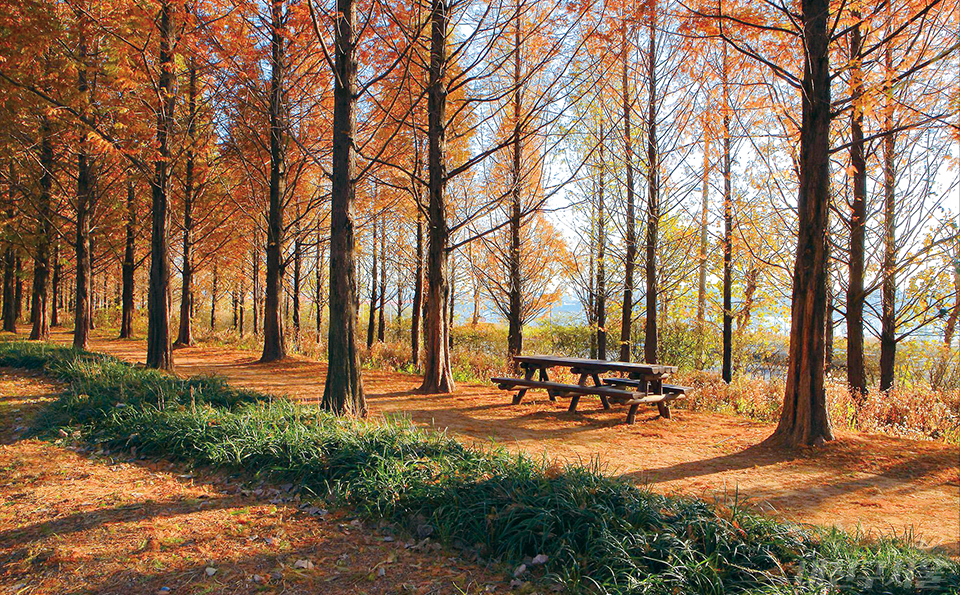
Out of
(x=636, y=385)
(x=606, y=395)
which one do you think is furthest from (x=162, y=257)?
(x=636, y=385)

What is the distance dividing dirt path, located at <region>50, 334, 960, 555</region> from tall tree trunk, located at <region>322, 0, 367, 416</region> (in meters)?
1.23

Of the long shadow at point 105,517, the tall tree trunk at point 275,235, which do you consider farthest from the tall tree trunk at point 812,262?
the tall tree trunk at point 275,235

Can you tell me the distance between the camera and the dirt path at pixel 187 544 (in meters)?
2.95

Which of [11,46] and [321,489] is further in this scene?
[11,46]

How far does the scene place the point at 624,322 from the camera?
1251cm

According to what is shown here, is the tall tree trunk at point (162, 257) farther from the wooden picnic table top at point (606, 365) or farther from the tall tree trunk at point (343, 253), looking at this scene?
the wooden picnic table top at point (606, 365)

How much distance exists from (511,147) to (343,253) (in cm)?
751

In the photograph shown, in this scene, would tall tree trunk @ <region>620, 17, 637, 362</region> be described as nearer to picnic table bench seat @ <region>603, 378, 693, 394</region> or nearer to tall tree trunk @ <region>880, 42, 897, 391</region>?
picnic table bench seat @ <region>603, 378, 693, 394</region>

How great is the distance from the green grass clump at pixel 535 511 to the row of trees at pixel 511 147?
65.1 inches

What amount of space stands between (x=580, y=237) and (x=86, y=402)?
1144 cm

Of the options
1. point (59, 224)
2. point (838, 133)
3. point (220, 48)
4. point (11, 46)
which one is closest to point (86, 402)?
point (220, 48)

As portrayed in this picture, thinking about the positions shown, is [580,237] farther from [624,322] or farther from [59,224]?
[59,224]

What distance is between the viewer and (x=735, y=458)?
19.4 ft

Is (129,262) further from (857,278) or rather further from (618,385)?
(857,278)
